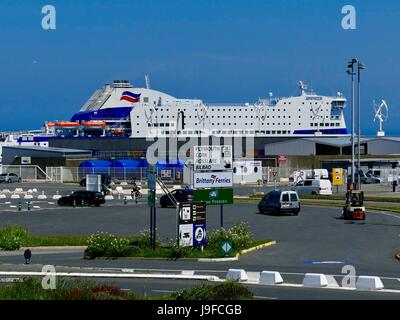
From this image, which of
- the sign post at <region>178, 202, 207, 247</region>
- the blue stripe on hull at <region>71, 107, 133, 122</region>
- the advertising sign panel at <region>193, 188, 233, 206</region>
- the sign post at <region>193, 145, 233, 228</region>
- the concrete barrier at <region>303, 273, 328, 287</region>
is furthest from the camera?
the blue stripe on hull at <region>71, 107, 133, 122</region>

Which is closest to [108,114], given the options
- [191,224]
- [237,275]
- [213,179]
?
[213,179]

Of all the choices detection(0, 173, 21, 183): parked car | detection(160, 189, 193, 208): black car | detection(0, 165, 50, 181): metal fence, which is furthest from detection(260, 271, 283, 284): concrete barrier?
detection(0, 165, 50, 181): metal fence

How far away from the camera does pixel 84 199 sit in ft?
179

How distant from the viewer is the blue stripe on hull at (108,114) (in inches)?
5659

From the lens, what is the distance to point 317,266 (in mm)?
26094

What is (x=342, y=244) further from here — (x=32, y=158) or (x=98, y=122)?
(x=98, y=122)

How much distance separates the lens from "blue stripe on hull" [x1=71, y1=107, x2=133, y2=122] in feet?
472

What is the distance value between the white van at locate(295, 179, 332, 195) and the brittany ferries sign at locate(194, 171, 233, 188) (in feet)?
105

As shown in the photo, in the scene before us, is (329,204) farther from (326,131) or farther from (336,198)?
(326,131)

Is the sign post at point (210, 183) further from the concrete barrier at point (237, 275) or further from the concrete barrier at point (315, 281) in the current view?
the concrete barrier at point (315, 281)

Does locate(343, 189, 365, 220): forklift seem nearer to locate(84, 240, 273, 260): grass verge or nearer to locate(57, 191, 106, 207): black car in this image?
locate(84, 240, 273, 260): grass verge

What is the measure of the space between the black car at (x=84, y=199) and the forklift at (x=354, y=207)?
18.0 metres
